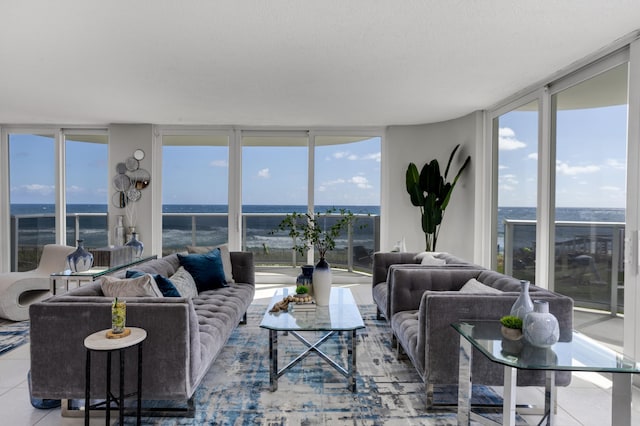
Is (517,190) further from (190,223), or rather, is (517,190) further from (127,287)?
(190,223)

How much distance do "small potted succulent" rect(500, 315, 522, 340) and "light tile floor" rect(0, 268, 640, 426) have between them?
800 mm

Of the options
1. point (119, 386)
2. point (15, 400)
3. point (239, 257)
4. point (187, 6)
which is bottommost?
point (15, 400)

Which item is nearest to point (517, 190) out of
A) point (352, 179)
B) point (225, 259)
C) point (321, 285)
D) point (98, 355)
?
point (352, 179)

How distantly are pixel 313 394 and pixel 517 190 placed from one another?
3446 millimetres

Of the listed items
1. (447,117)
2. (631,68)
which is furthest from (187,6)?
(447,117)

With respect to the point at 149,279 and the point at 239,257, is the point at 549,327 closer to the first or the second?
the point at 149,279

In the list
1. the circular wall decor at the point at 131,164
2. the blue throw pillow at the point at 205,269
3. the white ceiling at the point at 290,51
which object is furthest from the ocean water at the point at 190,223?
the blue throw pillow at the point at 205,269

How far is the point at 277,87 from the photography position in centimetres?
409

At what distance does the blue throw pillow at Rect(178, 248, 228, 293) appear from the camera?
12.2 feet

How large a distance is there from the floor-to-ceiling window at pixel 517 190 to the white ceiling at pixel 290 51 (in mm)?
432

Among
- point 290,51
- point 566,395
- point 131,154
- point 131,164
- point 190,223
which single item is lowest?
point 566,395

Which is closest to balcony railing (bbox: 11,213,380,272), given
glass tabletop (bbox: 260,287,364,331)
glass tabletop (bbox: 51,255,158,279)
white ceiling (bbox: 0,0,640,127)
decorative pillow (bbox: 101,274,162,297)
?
white ceiling (bbox: 0,0,640,127)

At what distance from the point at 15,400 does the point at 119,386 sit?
100 cm

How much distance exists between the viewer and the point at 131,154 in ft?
19.8
